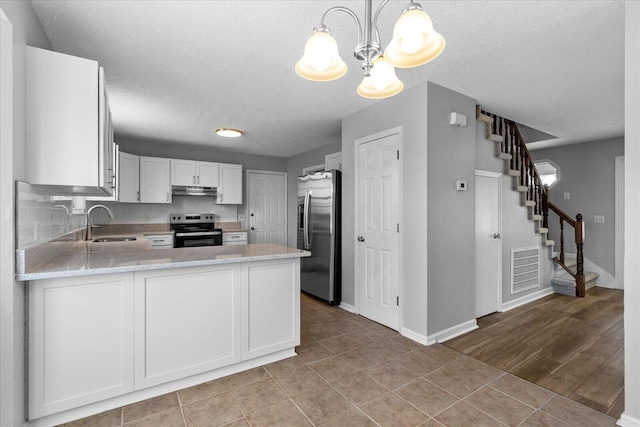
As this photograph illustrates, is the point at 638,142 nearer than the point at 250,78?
Yes

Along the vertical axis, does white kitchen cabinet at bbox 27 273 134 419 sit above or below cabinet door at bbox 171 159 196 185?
below

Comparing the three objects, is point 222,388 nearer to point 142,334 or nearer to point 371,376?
point 142,334

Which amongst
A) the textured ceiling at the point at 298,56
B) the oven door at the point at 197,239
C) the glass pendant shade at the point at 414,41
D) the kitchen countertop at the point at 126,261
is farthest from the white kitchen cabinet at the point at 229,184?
the glass pendant shade at the point at 414,41

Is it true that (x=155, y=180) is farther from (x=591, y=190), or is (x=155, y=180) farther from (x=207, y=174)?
(x=591, y=190)

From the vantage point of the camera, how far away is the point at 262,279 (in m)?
2.38

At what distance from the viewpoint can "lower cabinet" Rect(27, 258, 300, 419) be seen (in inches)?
66.6

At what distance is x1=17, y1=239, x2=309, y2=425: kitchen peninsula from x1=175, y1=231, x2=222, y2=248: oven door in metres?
2.59

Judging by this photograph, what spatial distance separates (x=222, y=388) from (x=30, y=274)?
1.34 meters

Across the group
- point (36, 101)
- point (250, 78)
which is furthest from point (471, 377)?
point (36, 101)

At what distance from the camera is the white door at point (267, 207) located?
20.8 feet

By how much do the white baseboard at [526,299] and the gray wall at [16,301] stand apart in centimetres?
441

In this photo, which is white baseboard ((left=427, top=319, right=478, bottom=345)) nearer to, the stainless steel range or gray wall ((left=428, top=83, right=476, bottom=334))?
gray wall ((left=428, top=83, right=476, bottom=334))

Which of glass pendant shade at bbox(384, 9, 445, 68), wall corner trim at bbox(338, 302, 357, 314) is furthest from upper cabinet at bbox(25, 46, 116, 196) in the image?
wall corner trim at bbox(338, 302, 357, 314)

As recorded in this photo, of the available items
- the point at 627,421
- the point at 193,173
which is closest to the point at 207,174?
the point at 193,173
